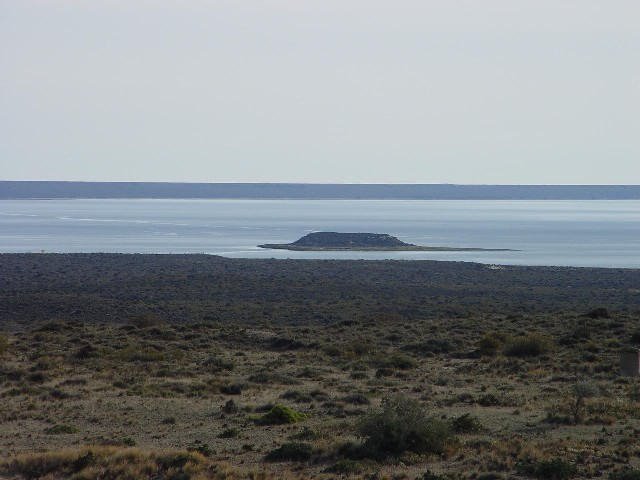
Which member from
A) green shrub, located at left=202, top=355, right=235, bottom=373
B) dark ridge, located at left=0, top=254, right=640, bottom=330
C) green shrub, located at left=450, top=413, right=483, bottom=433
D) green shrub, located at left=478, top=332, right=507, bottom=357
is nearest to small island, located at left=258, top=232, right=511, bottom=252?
dark ridge, located at left=0, top=254, right=640, bottom=330

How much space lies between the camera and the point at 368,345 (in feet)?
133

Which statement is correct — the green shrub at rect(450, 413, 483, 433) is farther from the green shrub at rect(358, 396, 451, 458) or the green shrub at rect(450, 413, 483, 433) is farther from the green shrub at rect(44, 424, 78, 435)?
the green shrub at rect(44, 424, 78, 435)

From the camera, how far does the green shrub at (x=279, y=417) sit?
2352 centimetres

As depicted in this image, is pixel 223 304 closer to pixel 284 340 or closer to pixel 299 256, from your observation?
pixel 284 340

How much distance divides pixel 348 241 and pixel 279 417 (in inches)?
4392

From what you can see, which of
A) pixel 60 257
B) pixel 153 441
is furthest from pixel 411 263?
pixel 153 441

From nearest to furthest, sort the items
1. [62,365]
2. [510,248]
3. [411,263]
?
[62,365] → [411,263] → [510,248]

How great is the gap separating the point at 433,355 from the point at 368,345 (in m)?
3.18

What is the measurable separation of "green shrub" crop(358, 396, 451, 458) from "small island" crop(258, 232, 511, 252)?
4231 inches

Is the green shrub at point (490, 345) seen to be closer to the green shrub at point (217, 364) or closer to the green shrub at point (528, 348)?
the green shrub at point (528, 348)

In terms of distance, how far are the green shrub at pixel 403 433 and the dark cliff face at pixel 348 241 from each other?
366ft

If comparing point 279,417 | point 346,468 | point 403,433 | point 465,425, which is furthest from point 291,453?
point 465,425

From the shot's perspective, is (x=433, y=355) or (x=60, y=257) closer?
(x=433, y=355)

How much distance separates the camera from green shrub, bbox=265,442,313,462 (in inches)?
772
